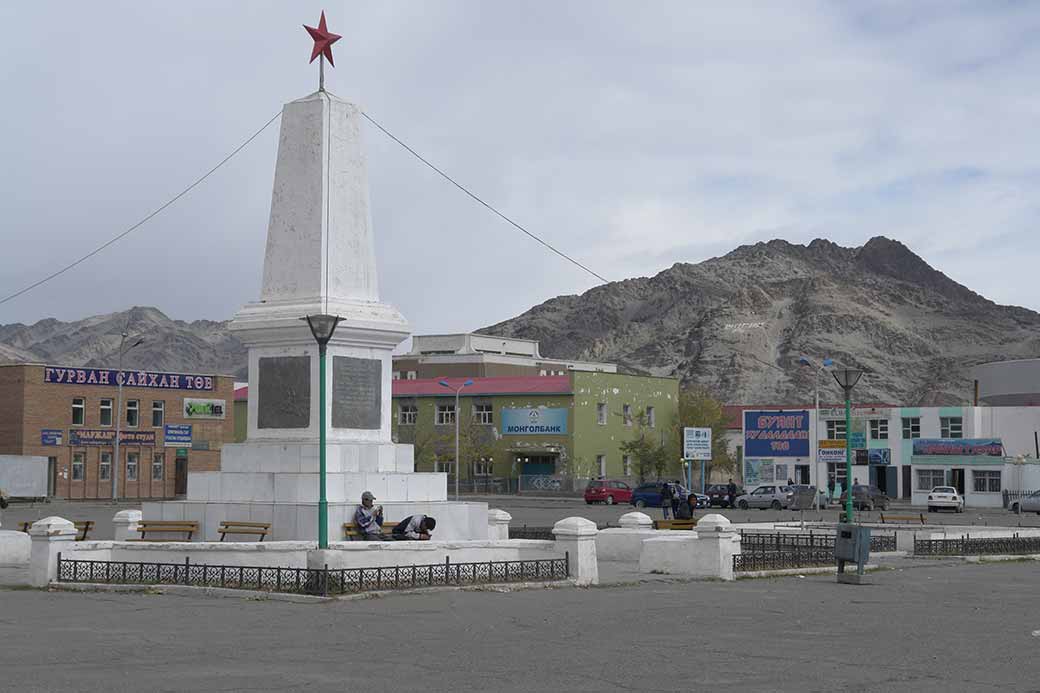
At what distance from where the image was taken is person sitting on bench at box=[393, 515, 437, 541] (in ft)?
72.7

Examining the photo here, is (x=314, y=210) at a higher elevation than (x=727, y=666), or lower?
higher

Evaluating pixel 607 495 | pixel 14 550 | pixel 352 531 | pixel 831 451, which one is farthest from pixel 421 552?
pixel 831 451

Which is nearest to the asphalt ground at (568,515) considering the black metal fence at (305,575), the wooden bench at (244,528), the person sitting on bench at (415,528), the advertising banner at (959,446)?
the advertising banner at (959,446)

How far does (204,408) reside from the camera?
86750 mm

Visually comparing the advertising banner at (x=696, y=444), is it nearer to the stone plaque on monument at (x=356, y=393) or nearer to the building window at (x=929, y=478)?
the building window at (x=929, y=478)

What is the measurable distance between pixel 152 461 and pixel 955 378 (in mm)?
142451

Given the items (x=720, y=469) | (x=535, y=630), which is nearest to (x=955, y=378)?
(x=720, y=469)

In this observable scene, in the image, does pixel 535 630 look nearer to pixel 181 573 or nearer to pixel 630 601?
pixel 630 601

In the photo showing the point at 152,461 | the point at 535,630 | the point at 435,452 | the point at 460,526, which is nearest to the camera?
the point at 535,630

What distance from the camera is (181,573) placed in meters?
19.5

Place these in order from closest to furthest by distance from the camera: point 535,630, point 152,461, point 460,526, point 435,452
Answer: point 535,630 → point 460,526 → point 152,461 → point 435,452

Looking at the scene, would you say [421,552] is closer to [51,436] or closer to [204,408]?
[51,436]

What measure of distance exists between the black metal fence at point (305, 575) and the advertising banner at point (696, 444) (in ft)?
178

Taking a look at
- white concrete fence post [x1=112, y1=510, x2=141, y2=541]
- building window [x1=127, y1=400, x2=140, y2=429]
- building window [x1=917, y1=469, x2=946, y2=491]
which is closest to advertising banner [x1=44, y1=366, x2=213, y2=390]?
building window [x1=127, y1=400, x2=140, y2=429]
